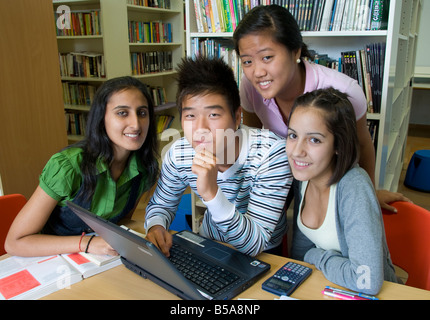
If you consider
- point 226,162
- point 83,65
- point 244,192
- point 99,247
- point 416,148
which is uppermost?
point 83,65

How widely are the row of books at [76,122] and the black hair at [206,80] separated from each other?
3337 mm

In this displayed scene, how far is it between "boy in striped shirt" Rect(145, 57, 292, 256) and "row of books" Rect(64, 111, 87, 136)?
3285mm

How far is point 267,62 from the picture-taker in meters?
1.34

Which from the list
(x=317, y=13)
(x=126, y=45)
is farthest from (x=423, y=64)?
(x=317, y=13)

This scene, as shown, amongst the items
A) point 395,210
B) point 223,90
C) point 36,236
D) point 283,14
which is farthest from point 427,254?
point 36,236

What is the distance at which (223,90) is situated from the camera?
115 cm

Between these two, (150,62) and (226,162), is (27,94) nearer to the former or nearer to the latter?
(226,162)

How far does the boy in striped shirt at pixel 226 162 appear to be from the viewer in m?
1.03

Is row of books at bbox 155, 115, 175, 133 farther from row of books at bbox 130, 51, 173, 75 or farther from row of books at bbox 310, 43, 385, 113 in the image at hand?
row of books at bbox 310, 43, 385, 113

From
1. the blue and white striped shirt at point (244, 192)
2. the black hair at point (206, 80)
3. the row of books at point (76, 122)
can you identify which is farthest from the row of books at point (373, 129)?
the row of books at point (76, 122)

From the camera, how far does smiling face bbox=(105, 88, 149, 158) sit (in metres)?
1.29

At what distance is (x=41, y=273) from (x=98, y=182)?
0.38 m

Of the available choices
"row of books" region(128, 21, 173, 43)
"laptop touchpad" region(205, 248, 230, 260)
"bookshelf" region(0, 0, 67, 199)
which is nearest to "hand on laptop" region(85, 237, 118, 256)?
"laptop touchpad" region(205, 248, 230, 260)
